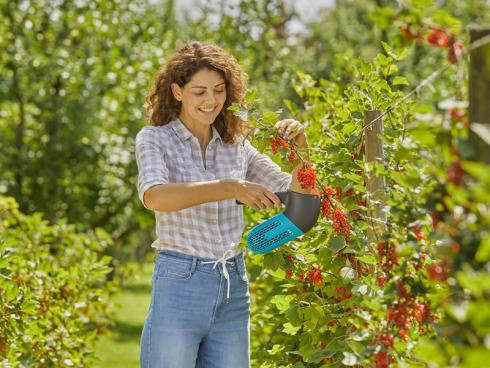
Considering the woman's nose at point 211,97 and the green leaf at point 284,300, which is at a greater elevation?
the woman's nose at point 211,97

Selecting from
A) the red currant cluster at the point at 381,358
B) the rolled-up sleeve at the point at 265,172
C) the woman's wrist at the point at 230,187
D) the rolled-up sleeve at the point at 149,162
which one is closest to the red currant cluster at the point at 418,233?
the red currant cluster at the point at 381,358

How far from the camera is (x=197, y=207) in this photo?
126 inches

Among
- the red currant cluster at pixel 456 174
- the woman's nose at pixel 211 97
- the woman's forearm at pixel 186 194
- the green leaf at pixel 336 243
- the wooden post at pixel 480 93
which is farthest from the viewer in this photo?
the woman's nose at pixel 211 97

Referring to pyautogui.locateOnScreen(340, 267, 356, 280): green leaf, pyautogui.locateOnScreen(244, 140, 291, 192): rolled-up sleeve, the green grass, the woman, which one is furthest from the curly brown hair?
the green grass

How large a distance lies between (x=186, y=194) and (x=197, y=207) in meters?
0.36

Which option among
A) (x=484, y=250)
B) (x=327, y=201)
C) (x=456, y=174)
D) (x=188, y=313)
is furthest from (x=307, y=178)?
(x=484, y=250)

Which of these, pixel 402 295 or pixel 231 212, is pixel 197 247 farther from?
pixel 402 295

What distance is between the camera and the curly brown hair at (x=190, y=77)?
10.9ft

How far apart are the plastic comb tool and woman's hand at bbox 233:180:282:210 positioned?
146 mm

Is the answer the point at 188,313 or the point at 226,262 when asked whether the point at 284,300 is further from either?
the point at 188,313

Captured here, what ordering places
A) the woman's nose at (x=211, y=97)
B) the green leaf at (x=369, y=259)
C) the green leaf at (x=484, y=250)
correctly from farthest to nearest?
the woman's nose at (x=211, y=97)
the green leaf at (x=369, y=259)
the green leaf at (x=484, y=250)

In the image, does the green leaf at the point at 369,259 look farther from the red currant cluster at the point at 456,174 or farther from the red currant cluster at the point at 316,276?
the red currant cluster at the point at 456,174

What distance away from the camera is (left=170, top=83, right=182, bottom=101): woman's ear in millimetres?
3346

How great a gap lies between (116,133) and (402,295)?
8165mm
